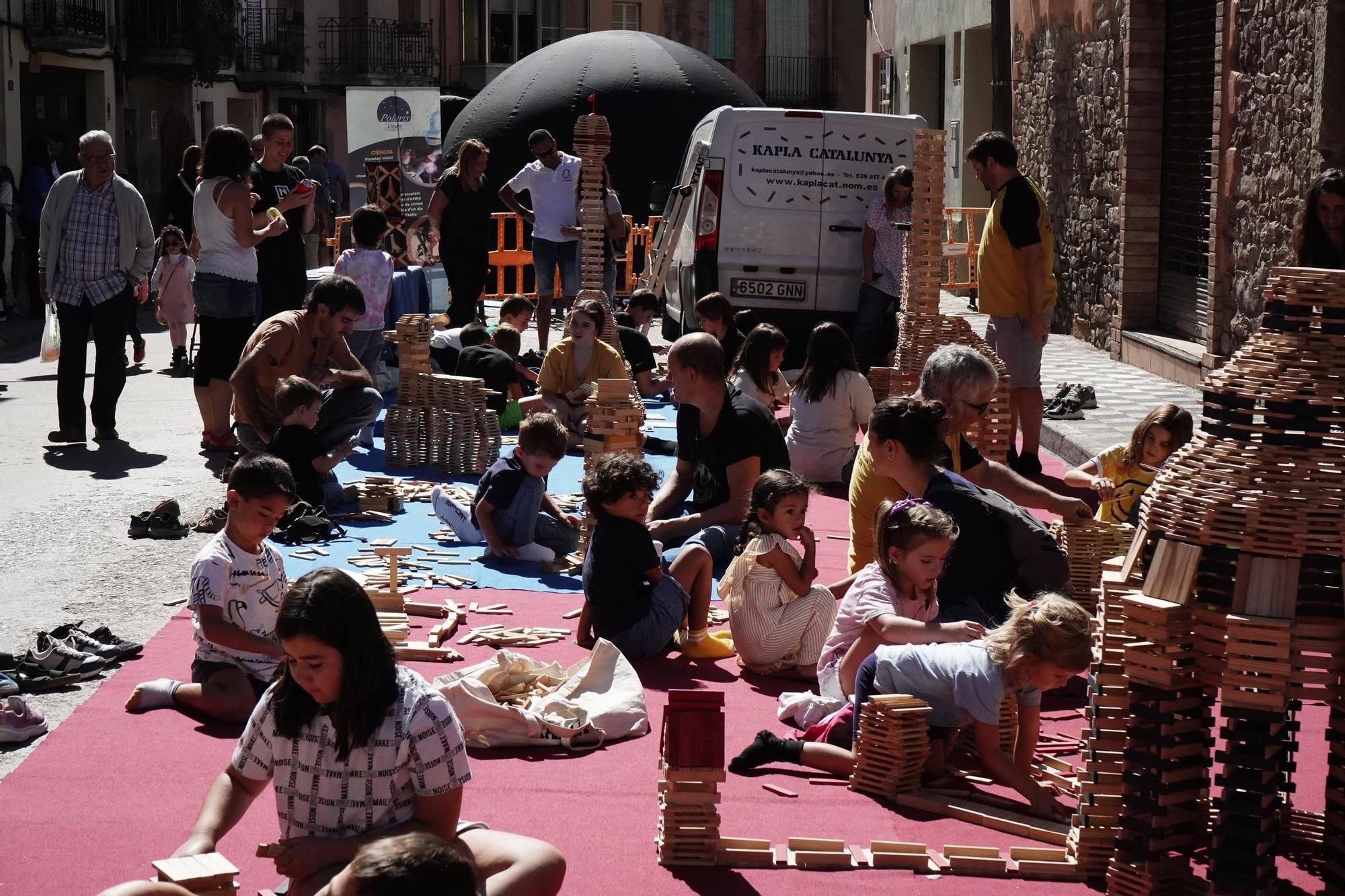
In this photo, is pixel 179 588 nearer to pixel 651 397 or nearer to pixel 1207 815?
pixel 1207 815

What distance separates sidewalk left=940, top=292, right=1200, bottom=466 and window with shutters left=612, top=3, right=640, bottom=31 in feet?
108

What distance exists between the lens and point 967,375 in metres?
7.42

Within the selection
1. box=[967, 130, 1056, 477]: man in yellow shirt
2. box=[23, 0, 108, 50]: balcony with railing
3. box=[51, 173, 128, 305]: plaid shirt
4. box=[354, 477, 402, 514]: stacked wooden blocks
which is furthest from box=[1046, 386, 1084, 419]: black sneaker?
box=[23, 0, 108, 50]: balcony with railing

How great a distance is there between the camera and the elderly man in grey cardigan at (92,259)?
37.9ft

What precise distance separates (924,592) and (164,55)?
113 feet

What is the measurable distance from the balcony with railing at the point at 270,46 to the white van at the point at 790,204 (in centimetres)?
3130

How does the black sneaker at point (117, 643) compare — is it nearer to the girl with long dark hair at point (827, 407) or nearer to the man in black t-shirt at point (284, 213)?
the girl with long dark hair at point (827, 407)

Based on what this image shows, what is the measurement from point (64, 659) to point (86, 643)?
24 centimetres

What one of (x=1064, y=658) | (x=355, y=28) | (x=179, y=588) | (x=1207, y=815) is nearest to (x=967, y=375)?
(x=1064, y=658)

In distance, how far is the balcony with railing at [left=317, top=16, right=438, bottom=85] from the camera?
4709 cm

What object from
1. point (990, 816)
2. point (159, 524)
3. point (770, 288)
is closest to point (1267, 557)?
point (990, 816)

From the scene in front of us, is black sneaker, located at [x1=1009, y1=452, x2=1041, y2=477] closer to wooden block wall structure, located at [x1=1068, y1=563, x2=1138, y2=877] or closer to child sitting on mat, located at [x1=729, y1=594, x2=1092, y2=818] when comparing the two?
child sitting on mat, located at [x1=729, y1=594, x2=1092, y2=818]

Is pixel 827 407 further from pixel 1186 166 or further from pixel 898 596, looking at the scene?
pixel 1186 166

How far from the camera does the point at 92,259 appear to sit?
11.6 m
